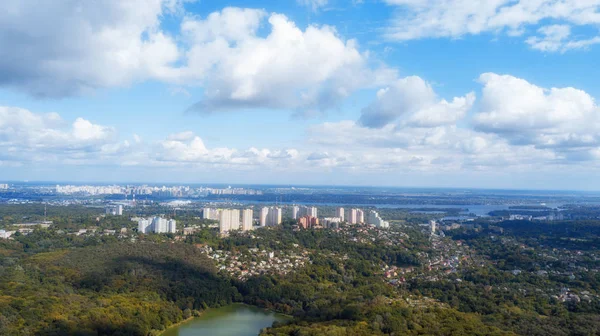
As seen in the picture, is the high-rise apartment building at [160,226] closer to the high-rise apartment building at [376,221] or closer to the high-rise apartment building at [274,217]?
the high-rise apartment building at [274,217]

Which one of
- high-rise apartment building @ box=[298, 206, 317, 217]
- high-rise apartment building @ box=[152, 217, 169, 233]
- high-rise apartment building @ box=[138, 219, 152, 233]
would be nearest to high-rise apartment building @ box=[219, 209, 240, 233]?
high-rise apartment building @ box=[152, 217, 169, 233]

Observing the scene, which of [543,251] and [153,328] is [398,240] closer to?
[543,251]

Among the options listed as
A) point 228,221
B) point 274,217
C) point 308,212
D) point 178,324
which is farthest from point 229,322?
point 308,212

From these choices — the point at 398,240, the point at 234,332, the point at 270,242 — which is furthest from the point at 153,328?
the point at 398,240

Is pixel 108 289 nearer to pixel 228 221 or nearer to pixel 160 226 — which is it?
pixel 160 226

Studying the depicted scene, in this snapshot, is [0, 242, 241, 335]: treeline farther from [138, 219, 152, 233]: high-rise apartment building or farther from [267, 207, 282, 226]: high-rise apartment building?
[267, 207, 282, 226]: high-rise apartment building

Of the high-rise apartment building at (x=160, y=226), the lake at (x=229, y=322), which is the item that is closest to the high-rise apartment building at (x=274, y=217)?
the high-rise apartment building at (x=160, y=226)

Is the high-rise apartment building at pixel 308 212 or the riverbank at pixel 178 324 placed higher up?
the high-rise apartment building at pixel 308 212

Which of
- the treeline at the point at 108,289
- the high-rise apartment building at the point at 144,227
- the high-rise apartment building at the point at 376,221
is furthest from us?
the high-rise apartment building at the point at 376,221
